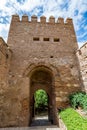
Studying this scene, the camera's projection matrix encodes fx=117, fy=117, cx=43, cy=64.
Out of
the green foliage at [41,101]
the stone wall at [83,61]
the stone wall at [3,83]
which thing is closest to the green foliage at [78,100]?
the stone wall at [83,61]

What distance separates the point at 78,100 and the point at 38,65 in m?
2.75

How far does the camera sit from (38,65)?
6.59 meters

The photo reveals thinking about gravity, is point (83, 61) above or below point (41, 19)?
below

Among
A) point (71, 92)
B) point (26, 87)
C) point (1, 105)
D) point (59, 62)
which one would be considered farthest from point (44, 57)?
point (1, 105)

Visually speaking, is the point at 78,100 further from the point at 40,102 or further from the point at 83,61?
the point at 40,102

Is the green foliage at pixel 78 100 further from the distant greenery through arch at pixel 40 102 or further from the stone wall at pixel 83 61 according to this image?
the distant greenery through arch at pixel 40 102

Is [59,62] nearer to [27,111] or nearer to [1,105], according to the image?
[27,111]

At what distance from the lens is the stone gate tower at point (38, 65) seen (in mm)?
5723

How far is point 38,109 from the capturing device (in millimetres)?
17578

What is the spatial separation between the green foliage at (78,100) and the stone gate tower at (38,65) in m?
0.39

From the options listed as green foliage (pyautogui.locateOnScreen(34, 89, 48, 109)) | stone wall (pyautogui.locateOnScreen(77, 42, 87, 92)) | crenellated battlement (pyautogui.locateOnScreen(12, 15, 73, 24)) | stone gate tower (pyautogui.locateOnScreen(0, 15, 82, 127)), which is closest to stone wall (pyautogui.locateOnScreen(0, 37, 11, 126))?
stone gate tower (pyautogui.locateOnScreen(0, 15, 82, 127))

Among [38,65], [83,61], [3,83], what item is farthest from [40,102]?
[83,61]

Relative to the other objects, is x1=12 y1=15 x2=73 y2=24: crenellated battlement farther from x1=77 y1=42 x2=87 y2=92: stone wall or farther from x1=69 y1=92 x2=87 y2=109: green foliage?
x1=69 y1=92 x2=87 y2=109: green foliage

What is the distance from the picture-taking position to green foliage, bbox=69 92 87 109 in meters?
5.11
